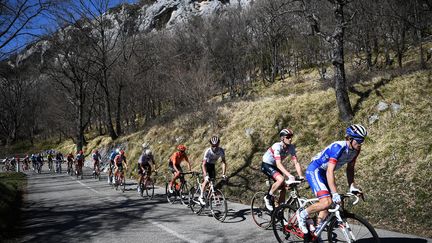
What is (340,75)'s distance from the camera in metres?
14.0

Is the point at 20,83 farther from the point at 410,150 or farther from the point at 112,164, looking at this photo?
the point at 410,150

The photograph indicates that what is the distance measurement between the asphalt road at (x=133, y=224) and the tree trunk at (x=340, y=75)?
18.5 feet

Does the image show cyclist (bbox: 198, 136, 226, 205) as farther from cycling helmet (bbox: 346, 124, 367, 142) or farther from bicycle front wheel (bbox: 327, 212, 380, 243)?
cycling helmet (bbox: 346, 124, 367, 142)

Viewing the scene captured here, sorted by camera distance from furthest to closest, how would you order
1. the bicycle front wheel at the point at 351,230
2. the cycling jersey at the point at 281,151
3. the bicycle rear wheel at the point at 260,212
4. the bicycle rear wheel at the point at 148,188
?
1. the bicycle rear wheel at the point at 148,188
2. the bicycle rear wheel at the point at 260,212
3. the cycling jersey at the point at 281,151
4. the bicycle front wheel at the point at 351,230

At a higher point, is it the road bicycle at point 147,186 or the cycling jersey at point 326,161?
the cycling jersey at point 326,161

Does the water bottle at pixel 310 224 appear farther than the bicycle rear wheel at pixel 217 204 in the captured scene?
No

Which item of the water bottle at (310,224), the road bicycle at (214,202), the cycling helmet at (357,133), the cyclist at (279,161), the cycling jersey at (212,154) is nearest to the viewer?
the cycling helmet at (357,133)

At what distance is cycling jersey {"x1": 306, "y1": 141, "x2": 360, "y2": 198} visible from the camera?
18.5 feet

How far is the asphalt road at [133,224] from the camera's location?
25.8 feet

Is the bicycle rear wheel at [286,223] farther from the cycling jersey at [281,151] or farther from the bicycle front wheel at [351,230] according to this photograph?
the bicycle front wheel at [351,230]

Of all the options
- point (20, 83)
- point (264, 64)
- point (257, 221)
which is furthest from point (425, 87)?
point (20, 83)

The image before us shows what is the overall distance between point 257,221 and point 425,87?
27.3 ft

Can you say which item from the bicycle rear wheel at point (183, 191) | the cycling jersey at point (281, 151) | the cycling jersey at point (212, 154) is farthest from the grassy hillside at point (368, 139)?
the cycling jersey at point (212, 154)

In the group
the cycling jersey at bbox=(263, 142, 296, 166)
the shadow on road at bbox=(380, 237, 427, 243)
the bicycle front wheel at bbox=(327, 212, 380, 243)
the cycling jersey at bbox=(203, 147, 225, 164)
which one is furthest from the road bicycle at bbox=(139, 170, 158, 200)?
the bicycle front wheel at bbox=(327, 212, 380, 243)
